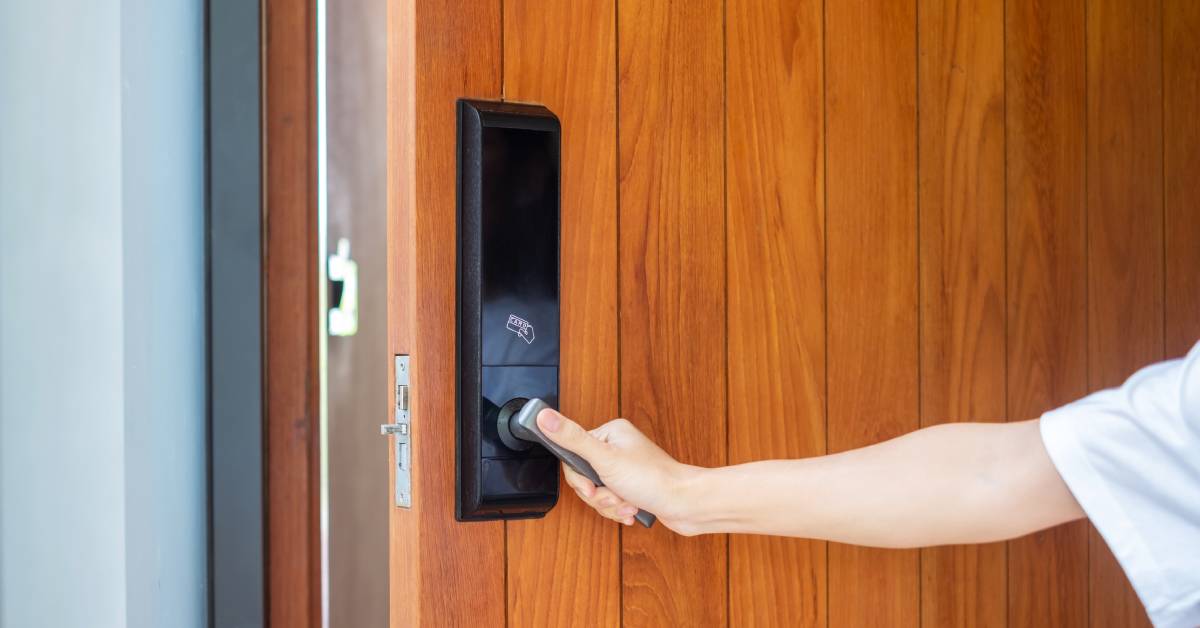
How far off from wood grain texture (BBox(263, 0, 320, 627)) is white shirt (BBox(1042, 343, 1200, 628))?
3.09 feet

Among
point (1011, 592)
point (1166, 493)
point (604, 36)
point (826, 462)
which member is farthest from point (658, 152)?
point (1011, 592)

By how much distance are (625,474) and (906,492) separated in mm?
191

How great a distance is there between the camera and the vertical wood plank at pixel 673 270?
699 mm

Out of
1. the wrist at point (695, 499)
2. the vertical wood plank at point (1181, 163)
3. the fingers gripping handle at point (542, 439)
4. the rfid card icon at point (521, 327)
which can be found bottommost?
the wrist at point (695, 499)

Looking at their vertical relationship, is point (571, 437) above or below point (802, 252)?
below

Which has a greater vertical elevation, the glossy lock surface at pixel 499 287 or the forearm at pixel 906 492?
the glossy lock surface at pixel 499 287

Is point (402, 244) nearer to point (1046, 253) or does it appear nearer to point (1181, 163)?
point (1046, 253)

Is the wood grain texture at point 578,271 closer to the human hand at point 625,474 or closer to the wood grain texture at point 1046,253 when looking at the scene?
the human hand at point 625,474

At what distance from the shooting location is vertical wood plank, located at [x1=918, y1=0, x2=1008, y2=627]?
2.68 feet

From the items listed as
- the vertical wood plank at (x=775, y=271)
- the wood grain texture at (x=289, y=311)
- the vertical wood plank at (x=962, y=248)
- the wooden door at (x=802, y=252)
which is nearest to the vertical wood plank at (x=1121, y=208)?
the wooden door at (x=802, y=252)

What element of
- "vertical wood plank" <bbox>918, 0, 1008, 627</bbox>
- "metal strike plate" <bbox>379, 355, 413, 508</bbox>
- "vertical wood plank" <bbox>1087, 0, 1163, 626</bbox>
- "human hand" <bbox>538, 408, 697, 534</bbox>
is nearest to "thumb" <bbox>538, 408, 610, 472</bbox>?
"human hand" <bbox>538, 408, 697, 534</bbox>

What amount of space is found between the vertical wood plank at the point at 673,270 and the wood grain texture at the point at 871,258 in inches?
4.7

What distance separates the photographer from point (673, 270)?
0.71m

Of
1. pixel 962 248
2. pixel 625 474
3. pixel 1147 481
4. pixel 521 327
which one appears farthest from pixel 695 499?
pixel 962 248
